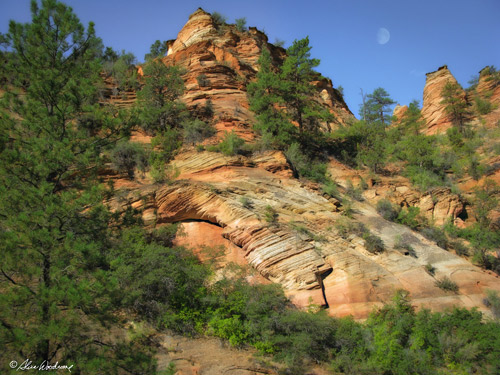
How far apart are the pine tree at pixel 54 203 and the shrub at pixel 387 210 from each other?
12.9 meters

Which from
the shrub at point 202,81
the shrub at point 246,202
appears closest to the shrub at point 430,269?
the shrub at point 246,202

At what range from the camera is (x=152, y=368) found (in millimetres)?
6145

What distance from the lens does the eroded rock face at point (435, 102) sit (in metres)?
31.3

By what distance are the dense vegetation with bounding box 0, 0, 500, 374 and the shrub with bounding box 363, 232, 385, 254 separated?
0.06m

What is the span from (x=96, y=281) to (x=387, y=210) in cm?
1391

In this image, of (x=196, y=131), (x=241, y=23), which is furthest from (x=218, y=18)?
(x=196, y=131)

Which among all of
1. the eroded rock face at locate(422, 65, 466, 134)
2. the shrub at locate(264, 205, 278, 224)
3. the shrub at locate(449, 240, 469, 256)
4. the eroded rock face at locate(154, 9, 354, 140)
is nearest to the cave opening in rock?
the shrub at locate(449, 240, 469, 256)

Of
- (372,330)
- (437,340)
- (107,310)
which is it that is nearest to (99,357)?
(107,310)

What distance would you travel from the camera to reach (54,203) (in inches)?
257

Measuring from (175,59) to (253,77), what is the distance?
663 cm

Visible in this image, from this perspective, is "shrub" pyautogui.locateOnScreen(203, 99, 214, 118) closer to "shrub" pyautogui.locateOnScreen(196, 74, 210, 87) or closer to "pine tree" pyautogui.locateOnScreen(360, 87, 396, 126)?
"shrub" pyautogui.locateOnScreen(196, 74, 210, 87)

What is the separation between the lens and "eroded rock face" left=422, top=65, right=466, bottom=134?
31.3m

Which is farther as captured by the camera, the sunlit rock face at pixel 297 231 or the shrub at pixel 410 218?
the shrub at pixel 410 218

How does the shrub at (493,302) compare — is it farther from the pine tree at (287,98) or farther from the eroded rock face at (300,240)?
the pine tree at (287,98)
